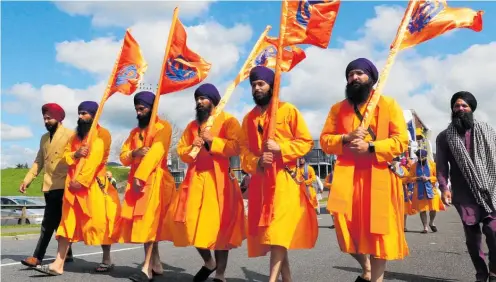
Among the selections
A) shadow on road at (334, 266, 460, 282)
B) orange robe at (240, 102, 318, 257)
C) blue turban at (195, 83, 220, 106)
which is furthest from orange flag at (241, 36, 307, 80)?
shadow on road at (334, 266, 460, 282)

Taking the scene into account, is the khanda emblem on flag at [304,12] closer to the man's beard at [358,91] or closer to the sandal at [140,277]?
the man's beard at [358,91]

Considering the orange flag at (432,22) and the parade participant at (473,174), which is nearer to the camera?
the orange flag at (432,22)

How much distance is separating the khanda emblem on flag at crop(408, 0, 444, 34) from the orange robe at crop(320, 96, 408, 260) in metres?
0.88

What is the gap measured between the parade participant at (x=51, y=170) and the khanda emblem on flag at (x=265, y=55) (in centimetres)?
323

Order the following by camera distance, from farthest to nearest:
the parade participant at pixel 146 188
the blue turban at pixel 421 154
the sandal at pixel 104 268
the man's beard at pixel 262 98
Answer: the blue turban at pixel 421 154
the sandal at pixel 104 268
the parade participant at pixel 146 188
the man's beard at pixel 262 98

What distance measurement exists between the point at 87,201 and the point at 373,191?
421 centimetres

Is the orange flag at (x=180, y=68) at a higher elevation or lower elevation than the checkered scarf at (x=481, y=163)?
higher

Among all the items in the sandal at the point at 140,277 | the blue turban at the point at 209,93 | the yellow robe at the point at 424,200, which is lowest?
the sandal at the point at 140,277

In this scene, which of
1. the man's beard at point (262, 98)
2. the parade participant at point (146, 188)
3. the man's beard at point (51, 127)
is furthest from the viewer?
the man's beard at point (51, 127)

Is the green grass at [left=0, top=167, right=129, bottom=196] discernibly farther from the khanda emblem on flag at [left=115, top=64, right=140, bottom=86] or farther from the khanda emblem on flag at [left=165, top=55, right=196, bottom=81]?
the khanda emblem on flag at [left=165, top=55, right=196, bottom=81]

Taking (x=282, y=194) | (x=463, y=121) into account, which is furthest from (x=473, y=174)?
(x=282, y=194)

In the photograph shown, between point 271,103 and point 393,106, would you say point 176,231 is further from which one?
point 393,106

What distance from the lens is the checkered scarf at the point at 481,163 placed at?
5.59 metres

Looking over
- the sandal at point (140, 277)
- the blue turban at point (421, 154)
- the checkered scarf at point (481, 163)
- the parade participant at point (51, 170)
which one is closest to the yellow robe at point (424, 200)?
the blue turban at point (421, 154)
